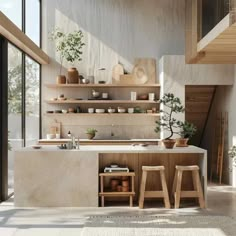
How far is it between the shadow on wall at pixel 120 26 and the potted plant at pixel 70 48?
0.89ft

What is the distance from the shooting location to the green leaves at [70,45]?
8766 millimetres

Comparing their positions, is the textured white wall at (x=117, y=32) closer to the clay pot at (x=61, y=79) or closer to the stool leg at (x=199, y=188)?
the clay pot at (x=61, y=79)

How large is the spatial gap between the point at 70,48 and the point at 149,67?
1.74m

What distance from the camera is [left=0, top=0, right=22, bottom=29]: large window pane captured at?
619 centimetres

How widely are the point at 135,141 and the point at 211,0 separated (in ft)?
11.5

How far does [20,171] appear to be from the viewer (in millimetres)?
5863

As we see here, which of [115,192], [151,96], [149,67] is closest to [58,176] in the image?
[115,192]

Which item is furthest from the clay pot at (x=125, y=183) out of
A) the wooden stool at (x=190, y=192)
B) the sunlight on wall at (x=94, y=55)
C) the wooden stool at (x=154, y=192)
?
the sunlight on wall at (x=94, y=55)

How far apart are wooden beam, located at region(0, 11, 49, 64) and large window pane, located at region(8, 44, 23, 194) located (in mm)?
171

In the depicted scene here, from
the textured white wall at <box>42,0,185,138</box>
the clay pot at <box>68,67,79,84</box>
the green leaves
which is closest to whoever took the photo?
the green leaves

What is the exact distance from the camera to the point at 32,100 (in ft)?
27.5

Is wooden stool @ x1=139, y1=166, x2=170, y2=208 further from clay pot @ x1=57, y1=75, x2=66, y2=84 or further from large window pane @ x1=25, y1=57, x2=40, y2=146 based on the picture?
clay pot @ x1=57, y1=75, x2=66, y2=84

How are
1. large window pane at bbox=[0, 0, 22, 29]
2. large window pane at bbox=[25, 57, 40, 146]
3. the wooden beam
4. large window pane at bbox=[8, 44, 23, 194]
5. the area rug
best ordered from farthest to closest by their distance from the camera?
large window pane at bbox=[25, 57, 40, 146], large window pane at bbox=[8, 44, 23, 194], large window pane at bbox=[0, 0, 22, 29], the wooden beam, the area rug

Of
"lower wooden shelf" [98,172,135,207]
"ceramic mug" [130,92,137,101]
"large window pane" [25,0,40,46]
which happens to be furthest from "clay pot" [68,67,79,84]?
"lower wooden shelf" [98,172,135,207]
